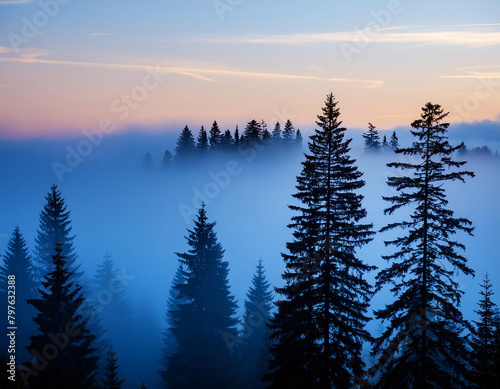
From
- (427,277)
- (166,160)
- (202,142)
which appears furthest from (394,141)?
(427,277)

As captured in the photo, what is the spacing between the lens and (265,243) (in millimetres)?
95125

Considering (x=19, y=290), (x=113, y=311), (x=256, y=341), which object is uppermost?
(x=19, y=290)

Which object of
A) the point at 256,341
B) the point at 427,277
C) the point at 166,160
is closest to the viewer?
the point at 427,277

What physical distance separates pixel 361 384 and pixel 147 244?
83.1 metres

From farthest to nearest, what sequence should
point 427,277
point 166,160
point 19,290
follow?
1. point 166,160
2. point 19,290
3. point 427,277

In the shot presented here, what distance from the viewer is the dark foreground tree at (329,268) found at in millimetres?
17969

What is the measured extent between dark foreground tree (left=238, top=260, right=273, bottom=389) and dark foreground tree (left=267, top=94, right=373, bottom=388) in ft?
41.8

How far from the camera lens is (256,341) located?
36.4 m

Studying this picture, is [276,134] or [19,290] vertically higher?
[276,134]

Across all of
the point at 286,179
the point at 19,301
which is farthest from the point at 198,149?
Result: the point at 19,301

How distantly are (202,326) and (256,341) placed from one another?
981 cm

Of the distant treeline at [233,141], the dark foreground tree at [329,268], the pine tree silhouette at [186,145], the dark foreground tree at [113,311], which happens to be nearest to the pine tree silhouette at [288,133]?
the distant treeline at [233,141]

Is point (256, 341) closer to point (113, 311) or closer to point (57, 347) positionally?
point (57, 347)

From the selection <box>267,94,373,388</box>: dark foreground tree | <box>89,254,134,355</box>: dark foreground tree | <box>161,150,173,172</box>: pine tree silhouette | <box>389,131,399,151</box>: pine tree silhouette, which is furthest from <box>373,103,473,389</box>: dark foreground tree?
<box>161,150,173,172</box>: pine tree silhouette
